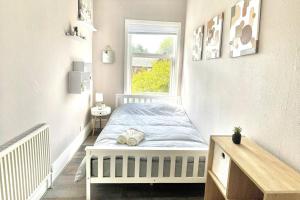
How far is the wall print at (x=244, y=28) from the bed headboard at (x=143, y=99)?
7.56ft

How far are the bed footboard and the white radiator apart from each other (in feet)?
1.29

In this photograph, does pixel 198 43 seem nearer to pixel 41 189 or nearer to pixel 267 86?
pixel 267 86

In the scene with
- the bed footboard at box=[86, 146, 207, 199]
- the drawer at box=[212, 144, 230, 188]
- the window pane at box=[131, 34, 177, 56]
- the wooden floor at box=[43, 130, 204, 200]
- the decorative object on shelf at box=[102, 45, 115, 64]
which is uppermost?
the window pane at box=[131, 34, 177, 56]

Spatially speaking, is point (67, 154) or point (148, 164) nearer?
point (148, 164)

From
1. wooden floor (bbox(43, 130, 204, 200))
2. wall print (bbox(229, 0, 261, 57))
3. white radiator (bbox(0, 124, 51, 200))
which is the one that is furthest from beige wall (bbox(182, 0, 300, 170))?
white radiator (bbox(0, 124, 51, 200))

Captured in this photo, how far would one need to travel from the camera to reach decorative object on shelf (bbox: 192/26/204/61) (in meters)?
2.79

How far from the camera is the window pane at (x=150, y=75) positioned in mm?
4113

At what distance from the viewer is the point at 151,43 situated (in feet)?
13.4

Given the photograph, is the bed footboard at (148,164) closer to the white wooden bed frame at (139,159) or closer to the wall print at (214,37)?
the white wooden bed frame at (139,159)

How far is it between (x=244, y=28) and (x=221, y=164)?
3.29 ft

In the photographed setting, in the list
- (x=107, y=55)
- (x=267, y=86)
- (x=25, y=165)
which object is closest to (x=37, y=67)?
(x=25, y=165)

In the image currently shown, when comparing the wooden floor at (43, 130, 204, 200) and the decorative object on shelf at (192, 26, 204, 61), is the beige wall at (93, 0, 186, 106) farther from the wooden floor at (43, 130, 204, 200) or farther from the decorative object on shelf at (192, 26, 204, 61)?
the wooden floor at (43, 130, 204, 200)

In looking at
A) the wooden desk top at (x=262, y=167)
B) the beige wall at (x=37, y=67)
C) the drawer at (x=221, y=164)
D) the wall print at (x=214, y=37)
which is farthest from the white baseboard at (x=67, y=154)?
the wall print at (x=214, y=37)

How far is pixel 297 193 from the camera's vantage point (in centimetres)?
86
